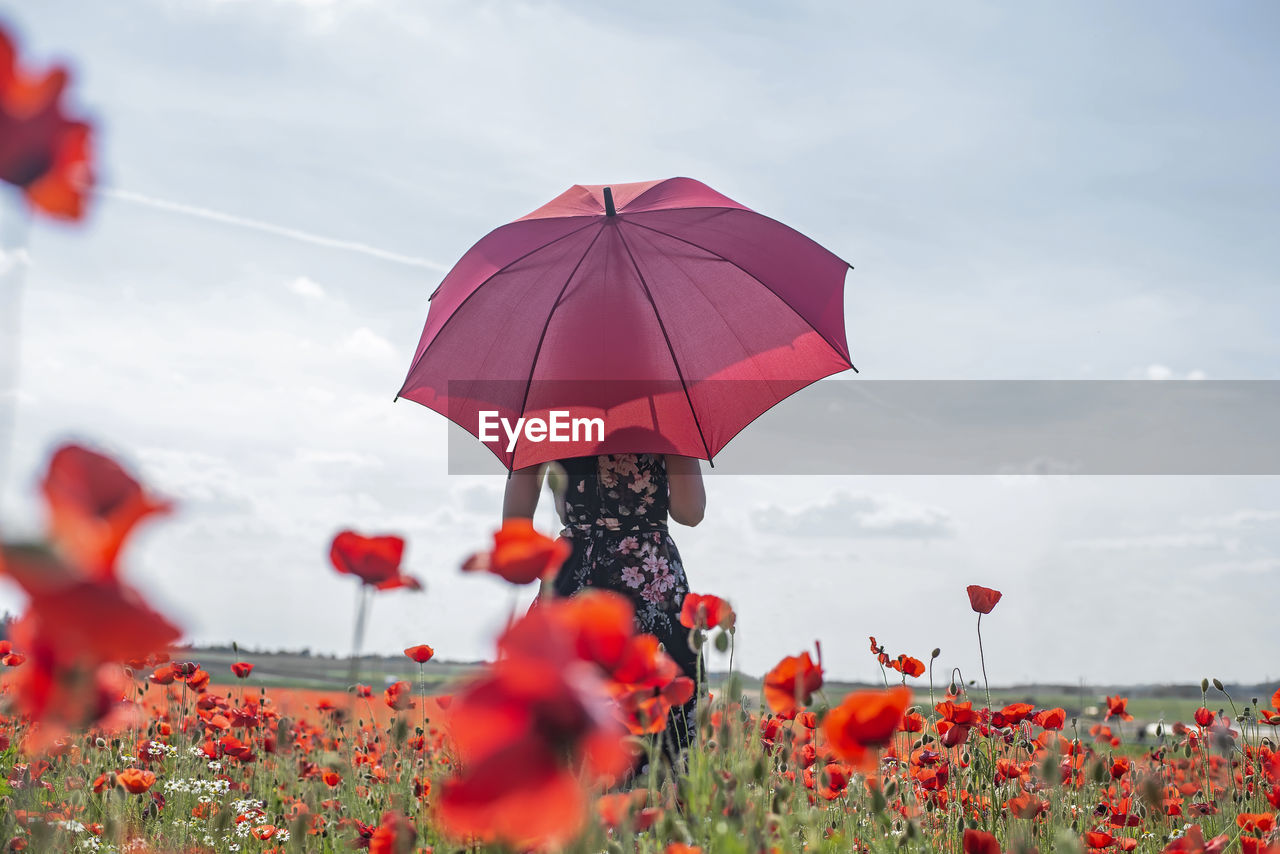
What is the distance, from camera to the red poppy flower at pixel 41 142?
77 cm

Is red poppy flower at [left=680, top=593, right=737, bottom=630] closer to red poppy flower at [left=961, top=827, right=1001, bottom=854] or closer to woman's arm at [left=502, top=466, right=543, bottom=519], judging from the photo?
red poppy flower at [left=961, top=827, right=1001, bottom=854]

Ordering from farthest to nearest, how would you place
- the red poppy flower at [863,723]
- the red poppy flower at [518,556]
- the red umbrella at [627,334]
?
the red umbrella at [627,334] < the red poppy flower at [863,723] < the red poppy flower at [518,556]

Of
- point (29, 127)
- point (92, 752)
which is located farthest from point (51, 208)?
point (92, 752)

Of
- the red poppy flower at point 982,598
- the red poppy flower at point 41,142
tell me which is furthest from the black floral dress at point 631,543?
the red poppy flower at point 41,142

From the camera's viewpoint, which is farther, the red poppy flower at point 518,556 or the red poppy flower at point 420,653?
the red poppy flower at point 420,653

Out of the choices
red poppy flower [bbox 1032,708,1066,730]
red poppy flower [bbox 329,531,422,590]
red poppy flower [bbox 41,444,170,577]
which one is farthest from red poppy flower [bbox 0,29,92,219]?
red poppy flower [bbox 1032,708,1066,730]

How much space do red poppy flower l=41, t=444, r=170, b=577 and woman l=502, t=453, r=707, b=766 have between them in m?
2.36

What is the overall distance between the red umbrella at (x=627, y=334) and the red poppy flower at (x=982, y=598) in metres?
0.85

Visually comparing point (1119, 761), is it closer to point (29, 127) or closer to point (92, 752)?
point (29, 127)

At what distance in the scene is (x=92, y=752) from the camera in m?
4.00

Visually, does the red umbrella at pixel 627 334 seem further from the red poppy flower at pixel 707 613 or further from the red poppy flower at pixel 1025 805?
the red poppy flower at pixel 1025 805

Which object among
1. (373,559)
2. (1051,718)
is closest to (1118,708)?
(1051,718)

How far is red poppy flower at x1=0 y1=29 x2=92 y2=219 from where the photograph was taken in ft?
2.53

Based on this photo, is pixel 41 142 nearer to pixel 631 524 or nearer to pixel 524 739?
pixel 524 739
